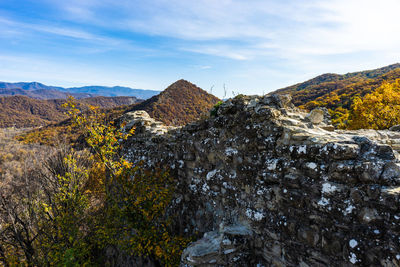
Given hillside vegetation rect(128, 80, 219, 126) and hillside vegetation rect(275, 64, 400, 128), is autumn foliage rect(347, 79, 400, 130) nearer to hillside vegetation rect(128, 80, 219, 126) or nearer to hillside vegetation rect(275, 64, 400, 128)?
hillside vegetation rect(275, 64, 400, 128)

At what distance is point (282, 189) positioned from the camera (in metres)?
6.21

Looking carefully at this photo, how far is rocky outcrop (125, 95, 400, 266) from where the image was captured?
4750 mm

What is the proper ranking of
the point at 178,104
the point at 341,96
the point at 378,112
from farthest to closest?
the point at 178,104, the point at 341,96, the point at 378,112

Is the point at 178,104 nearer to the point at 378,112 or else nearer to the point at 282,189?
the point at 378,112

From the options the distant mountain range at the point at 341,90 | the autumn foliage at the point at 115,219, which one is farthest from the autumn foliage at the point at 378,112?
the autumn foliage at the point at 115,219

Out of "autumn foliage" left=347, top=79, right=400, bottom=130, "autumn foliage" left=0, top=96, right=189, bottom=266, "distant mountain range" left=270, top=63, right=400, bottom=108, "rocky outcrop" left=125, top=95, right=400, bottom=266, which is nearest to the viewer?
"rocky outcrop" left=125, top=95, right=400, bottom=266

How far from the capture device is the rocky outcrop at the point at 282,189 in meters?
4.75

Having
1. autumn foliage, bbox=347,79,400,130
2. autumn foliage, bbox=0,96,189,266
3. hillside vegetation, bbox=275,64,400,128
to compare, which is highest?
hillside vegetation, bbox=275,64,400,128

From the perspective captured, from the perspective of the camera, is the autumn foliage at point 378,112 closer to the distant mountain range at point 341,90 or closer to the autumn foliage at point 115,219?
the distant mountain range at point 341,90

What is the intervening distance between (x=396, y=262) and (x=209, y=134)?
652cm

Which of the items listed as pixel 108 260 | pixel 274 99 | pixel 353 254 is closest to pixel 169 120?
pixel 108 260

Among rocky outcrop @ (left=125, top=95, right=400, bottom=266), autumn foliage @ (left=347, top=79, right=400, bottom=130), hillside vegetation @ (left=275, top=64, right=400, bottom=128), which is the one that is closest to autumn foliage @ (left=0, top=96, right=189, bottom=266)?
rocky outcrop @ (left=125, top=95, right=400, bottom=266)

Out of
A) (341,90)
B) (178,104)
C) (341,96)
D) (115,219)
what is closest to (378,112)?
(115,219)

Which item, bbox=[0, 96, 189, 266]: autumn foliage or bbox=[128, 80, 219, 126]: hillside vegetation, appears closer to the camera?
Result: bbox=[0, 96, 189, 266]: autumn foliage
